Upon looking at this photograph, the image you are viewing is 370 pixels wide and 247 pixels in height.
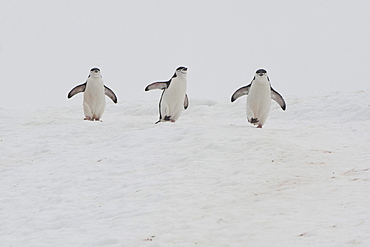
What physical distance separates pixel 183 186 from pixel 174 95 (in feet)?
18.5

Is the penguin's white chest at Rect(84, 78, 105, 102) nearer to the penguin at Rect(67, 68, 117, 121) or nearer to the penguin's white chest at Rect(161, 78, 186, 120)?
the penguin at Rect(67, 68, 117, 121)

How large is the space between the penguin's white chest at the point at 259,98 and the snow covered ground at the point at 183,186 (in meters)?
0.87

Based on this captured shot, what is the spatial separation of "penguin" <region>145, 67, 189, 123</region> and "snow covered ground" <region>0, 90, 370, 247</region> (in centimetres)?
104

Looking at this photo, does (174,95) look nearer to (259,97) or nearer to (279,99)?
(259,97)

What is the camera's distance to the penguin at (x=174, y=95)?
13383mm

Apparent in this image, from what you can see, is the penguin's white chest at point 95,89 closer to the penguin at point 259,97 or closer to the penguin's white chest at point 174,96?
the penguin's white chest at point 174,96

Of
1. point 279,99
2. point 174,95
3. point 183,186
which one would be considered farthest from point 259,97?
point 183,186

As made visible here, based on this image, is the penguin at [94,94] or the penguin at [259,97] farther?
the penguin at [94,94]

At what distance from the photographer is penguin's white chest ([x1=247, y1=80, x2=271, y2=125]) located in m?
12.7

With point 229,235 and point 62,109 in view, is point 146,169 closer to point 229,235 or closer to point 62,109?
point 229,235

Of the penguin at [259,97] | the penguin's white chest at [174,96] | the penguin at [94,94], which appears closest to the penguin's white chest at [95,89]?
the penguin at [94,94]

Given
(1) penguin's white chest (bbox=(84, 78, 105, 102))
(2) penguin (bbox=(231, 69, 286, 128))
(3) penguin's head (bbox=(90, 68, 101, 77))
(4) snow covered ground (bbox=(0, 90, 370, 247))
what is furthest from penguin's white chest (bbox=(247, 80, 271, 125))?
(3) penguin's head (bbox=(90, 68, 101, 77))

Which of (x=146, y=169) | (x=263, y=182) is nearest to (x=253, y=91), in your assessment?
(x=146, y=169)

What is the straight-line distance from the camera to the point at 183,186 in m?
7.91
